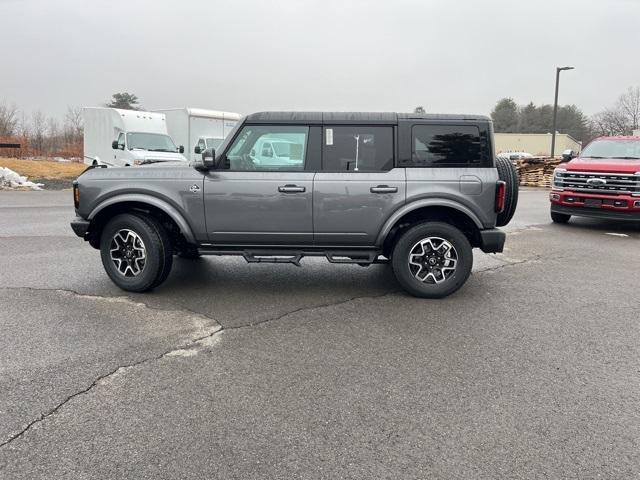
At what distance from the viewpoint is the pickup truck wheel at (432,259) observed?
17.6ft

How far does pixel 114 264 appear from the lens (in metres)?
5.55

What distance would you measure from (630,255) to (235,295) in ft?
21.4

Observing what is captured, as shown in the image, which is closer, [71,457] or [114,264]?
[71,457]

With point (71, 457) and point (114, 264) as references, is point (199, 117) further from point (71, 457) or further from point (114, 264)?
point (71, 457)

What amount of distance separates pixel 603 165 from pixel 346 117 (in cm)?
735

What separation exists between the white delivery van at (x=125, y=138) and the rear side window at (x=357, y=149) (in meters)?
13.6

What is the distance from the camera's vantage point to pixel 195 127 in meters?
23.3

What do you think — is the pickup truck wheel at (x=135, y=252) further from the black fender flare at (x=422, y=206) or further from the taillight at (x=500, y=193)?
the taillight at (x=500, y=193)

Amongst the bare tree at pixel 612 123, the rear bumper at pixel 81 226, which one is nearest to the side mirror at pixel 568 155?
the rear bumper at pixel 81 226

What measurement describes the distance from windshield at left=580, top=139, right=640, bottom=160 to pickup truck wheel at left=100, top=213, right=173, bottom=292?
32.4 feet

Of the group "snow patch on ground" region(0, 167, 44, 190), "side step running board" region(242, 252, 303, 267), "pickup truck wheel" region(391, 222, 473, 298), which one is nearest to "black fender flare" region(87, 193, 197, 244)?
"side step running board" region(242, 252, 303, 267)

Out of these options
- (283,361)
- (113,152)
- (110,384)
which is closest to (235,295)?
(283,361)

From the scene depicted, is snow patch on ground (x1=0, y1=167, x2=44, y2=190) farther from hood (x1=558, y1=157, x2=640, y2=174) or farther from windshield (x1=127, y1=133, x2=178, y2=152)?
hood (x1=558, y1=157, x2=640, y2=174)

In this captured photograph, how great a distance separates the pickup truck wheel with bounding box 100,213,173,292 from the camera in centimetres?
539
